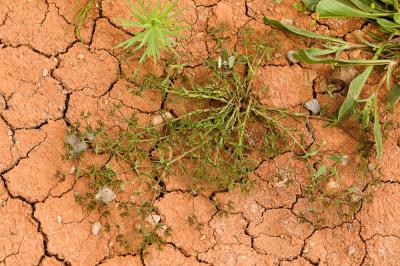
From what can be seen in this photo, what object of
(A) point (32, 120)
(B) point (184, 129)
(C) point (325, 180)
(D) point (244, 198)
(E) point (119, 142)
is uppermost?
(A) point (32, 120)

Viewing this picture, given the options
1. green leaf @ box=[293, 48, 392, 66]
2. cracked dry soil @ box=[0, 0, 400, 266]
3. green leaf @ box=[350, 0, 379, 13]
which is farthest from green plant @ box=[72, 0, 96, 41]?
green leaf @ box=[350, 0, 379, 13]

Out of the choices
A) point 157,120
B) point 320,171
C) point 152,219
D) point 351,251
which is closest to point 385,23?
point 320,171

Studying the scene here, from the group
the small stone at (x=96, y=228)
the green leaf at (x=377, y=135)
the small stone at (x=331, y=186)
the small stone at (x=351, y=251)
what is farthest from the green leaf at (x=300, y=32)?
the small stone at (x=96, y=228)

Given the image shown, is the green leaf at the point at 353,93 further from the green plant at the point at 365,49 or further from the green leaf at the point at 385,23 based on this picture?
the green leaf at the point at 385,23

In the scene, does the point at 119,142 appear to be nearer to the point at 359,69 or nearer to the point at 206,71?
the point at 206,71

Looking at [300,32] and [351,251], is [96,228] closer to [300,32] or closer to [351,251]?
[351,251]

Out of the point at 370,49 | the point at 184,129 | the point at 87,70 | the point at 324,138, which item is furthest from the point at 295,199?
the point at 87,70

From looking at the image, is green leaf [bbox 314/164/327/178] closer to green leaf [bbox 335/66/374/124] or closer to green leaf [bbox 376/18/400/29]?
green leaf [bbox 335/66/374/124]
